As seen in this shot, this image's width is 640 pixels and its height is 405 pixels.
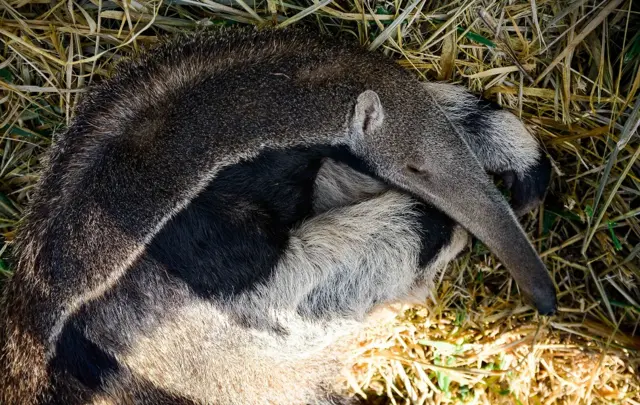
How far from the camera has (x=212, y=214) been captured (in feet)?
10.6

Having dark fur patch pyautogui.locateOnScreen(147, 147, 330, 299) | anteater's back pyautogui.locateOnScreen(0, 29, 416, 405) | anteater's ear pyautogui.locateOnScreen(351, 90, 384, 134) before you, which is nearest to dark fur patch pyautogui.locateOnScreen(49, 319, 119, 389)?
anteater's back pyautogui.locateOnScreen(0, 29, 416, 405)

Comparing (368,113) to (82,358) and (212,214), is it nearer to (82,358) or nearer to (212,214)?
(212,214)

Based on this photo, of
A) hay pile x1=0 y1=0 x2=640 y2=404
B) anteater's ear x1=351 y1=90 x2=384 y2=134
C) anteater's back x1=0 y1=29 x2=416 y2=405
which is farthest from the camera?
hay pile x1=0 y1=0 x2=640 y2=404

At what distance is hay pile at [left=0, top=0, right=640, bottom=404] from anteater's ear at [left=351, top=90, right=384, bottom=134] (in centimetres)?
93

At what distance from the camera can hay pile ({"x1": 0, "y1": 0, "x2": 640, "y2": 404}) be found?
12.5 feet

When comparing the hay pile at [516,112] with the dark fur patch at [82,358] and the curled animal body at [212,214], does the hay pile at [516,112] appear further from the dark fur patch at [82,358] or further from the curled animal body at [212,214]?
the dark fur patch at [82,358]

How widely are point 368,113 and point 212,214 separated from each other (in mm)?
1010

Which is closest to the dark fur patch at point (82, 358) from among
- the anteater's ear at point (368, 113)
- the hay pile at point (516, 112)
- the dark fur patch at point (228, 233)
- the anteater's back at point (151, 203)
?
the anteater's back at point (151, 203)

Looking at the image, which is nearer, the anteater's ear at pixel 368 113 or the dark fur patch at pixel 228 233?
the anteater's ear at pixel 368 113

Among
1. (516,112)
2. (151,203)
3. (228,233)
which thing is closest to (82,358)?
(151,203)

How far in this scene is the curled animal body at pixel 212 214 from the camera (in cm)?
313

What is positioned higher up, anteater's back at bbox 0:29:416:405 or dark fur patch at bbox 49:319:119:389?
anteater's back at bbox 0:29:416:405

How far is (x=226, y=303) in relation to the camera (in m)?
3.23

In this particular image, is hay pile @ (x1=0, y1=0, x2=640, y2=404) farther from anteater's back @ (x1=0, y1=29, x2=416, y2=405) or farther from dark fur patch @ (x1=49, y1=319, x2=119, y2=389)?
dark fur patch @ (x1=49, y1=319, x2=119, y2=389)
